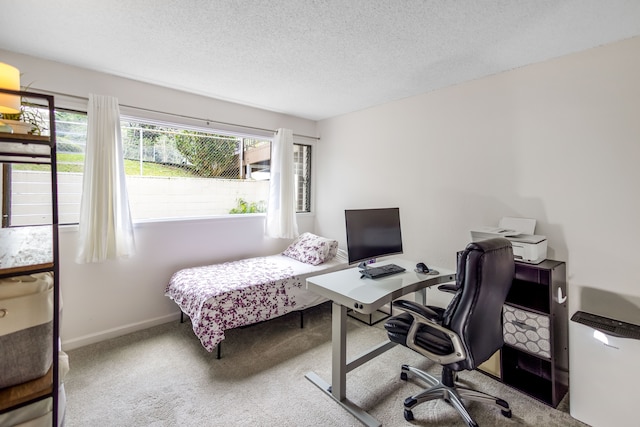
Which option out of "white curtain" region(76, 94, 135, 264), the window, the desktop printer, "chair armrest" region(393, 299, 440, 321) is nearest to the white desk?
"chair armrest" region(393, 299, 440, 321)

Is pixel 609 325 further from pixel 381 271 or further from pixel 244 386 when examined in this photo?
pixel 244 386

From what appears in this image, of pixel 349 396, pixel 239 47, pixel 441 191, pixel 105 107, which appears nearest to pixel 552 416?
pixel 349 396

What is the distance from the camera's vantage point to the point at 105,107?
2508 mm

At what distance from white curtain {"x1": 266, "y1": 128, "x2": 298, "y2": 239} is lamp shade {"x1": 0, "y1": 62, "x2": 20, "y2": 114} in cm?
261

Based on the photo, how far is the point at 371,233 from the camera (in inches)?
90.7

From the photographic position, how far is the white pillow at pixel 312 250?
334cm

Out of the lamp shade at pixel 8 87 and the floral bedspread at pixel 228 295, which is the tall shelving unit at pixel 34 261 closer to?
the lamp shade at pixel 8 87

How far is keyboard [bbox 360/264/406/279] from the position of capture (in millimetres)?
2193

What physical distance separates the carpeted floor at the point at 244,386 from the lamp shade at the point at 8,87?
176 centimetres

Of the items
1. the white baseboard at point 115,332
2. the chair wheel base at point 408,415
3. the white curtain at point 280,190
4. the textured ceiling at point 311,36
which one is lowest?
the chair wheel base at point 408,415

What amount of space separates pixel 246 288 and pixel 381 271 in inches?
46.3

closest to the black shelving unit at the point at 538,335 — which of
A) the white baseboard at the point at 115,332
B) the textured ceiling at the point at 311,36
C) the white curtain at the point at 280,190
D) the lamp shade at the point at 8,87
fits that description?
the textured ceiling at the point at 311,36

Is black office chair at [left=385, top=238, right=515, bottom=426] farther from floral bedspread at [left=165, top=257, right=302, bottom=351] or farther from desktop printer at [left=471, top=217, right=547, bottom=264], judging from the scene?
floral bedspread at [left=165, top=257, right=302, bottom=351]

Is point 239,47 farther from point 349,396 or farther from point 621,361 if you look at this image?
point 621,361
